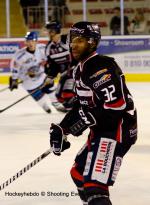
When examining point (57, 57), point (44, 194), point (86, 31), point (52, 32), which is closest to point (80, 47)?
point (86, 31)

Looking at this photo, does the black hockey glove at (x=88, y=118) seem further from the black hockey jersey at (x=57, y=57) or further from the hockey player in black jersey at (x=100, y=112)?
the black hockey jersey at (x=57, y=57)

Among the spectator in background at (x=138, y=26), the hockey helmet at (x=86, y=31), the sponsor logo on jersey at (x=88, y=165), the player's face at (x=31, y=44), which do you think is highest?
the hockey helmet at (x=86, y=31)

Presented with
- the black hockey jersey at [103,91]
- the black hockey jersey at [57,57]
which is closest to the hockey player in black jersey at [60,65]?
the black hockey jersey at [57,57]

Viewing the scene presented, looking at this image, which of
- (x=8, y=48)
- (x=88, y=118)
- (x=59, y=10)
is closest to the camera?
(x=88, y=118)

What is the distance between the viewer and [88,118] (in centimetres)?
279

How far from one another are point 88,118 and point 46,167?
2106 mm

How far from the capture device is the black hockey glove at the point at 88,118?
2.77 metres

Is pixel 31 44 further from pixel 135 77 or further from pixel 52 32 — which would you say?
pixel 135 77

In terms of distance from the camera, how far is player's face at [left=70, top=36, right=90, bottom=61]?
2.78 m

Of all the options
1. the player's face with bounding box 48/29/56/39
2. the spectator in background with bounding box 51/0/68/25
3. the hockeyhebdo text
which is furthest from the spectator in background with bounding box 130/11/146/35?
the hockeyhebdo text

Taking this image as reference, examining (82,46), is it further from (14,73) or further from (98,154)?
(14,73)

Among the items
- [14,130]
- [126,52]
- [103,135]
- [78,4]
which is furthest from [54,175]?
[78,4]

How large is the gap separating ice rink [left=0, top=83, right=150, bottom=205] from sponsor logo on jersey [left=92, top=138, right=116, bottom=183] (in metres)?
1.04

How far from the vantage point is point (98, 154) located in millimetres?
2750
